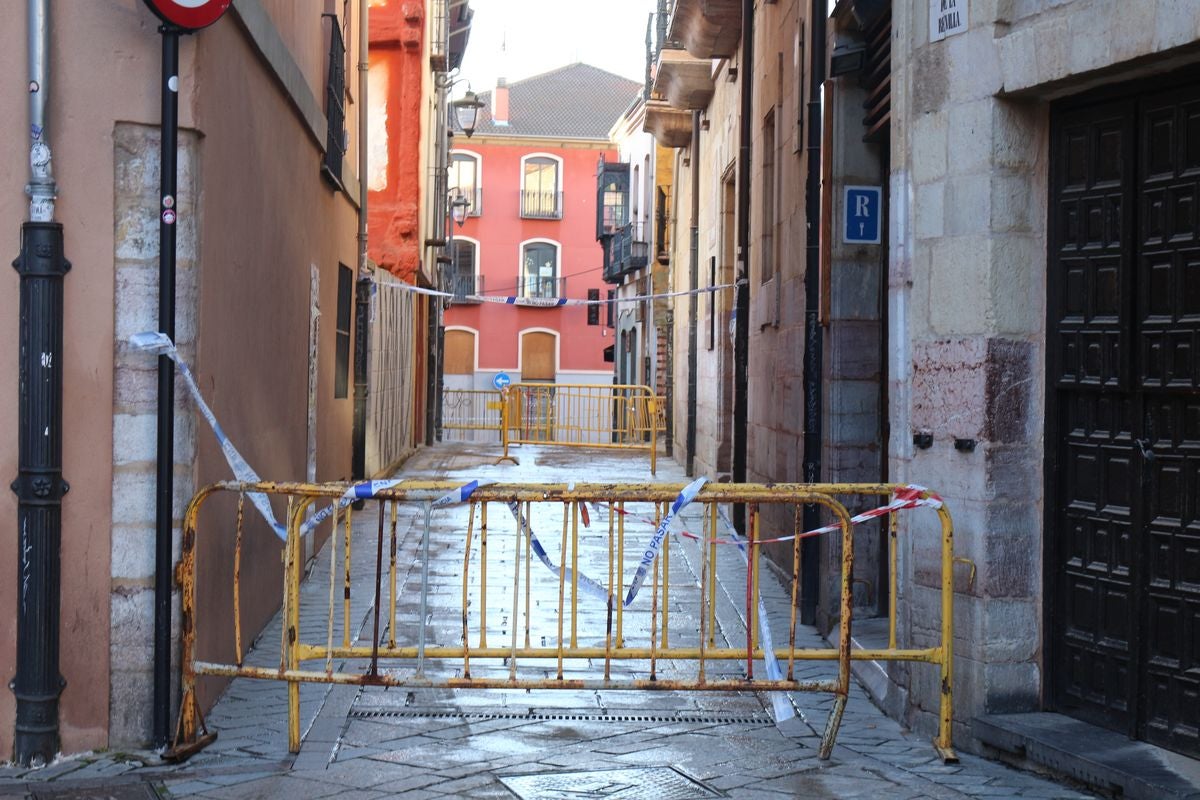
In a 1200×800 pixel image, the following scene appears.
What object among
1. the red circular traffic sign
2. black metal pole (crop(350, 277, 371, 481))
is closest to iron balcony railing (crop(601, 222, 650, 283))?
black metal pole (crop(350, 277, 371, 481))

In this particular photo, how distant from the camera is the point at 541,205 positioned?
5391 centimetres

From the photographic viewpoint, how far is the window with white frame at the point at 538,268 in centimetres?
5391

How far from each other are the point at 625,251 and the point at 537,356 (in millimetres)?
16503

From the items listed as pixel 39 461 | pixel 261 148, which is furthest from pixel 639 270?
pixel 39 461

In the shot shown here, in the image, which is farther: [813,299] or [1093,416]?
[813,299]

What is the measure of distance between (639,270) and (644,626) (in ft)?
91.7

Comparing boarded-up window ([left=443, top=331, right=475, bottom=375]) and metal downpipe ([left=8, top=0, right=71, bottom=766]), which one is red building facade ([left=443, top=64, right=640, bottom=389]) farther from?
metal downpipe ([left=8, top=0, right=71, bottom=766])

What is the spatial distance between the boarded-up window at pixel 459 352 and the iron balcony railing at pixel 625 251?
11.3 m

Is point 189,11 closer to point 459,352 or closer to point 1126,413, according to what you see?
point 1126,413

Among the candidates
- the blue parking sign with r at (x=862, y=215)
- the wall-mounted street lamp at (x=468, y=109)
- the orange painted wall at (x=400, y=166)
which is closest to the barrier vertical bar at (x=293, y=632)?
the blue parking sign with r at (x=862, y=215)

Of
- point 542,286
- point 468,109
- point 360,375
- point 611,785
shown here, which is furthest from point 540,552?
point 542,286

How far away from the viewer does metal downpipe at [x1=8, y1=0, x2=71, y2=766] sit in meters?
5.71

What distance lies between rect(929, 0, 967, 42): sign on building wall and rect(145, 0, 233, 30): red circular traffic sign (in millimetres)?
2947

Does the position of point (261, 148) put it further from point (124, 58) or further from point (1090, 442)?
point (1090, 442)
